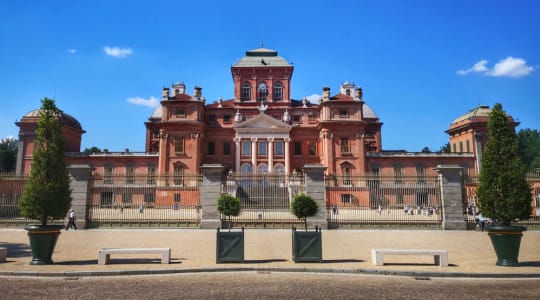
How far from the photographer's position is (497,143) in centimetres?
1077

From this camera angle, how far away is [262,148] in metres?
49.8

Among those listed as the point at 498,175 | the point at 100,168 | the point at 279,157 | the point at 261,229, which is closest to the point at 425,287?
the point at 498,175

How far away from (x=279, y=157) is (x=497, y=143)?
1544 inches

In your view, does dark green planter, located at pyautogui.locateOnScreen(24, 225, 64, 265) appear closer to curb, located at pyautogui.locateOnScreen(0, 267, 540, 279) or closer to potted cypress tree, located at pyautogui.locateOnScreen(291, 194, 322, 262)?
curb, located at pyautogui.locateOnScreen(0, 267, 540, 279)

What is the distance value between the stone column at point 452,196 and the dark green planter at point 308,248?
37.9 feet

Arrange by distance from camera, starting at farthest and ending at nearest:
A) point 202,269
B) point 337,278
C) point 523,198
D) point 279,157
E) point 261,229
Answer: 1. point 279,157
2. point 261,229
3. point 523,198
4. point 202,269
5. point 337,278

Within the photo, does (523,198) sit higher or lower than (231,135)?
lower

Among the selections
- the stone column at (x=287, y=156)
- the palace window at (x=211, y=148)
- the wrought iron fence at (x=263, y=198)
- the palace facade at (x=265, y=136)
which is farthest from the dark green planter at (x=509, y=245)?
the palace window at (x=211, y=148)

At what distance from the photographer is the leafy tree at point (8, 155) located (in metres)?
67.4

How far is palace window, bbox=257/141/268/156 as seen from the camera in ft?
163

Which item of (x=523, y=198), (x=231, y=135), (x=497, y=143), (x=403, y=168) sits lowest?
(x=523, y=198)

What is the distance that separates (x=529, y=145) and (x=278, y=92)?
50.4 meters

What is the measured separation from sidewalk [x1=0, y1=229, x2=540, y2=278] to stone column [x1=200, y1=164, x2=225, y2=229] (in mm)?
1086

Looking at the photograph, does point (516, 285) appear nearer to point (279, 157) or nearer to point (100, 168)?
point (279, 157)
